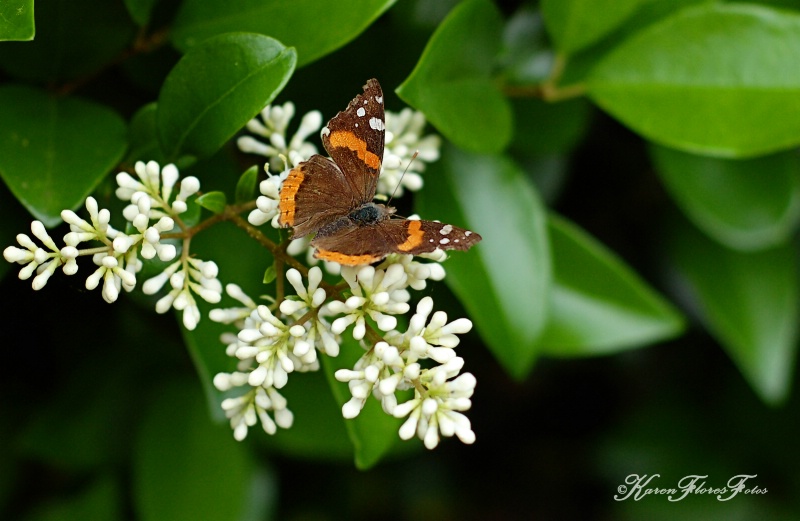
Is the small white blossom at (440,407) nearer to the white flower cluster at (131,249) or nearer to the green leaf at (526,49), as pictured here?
the white flower cluster at (131,249)

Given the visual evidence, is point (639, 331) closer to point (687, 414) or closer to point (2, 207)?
point (687, 414)

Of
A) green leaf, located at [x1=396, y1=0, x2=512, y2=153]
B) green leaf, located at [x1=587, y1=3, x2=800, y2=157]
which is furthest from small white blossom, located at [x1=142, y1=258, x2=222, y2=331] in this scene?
green leaf, located at [x1=587, y1=3, x2=800, y2=157]

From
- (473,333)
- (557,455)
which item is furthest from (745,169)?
(557,455)

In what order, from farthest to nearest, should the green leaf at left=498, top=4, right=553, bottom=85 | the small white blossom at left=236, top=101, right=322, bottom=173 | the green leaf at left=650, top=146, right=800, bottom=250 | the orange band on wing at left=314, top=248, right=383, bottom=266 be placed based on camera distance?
1. the green leaf at left=650, top=146, right=800, bottom=250
2. the green leaf at left=498, top=4, right=553, bottom=85
3. the small white blossom at left=236, top=101, right=322, bottom=173
4. the orange band on wing at left=314, top=248, right=383, bottom=266

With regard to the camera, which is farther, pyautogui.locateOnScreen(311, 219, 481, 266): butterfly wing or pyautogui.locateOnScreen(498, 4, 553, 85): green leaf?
pyautogui.locateOnScreen(498, 4, 553, 85): green leaf

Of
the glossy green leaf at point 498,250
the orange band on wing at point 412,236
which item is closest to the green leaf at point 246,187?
the orange band on wing at point 412,236

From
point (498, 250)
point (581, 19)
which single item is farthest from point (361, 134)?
point (581, 19)

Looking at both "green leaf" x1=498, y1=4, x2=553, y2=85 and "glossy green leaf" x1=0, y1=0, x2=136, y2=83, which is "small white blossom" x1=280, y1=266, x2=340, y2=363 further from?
"green leaf" x1=498, y1=4, x2=553, y2=85

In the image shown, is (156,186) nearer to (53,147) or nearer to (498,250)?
(53,147)
